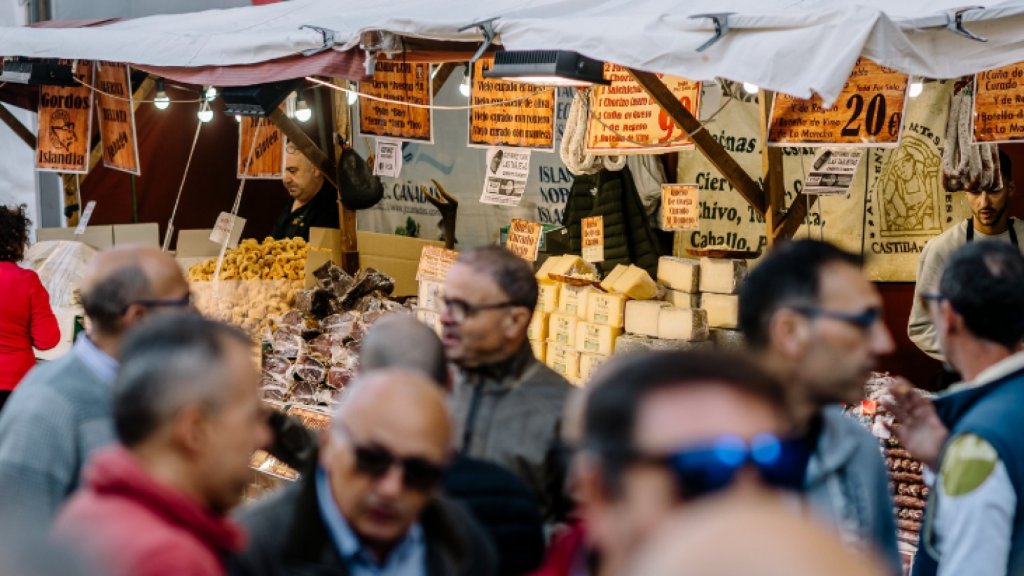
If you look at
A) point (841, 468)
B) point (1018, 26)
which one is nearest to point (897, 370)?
point (1018, 26)

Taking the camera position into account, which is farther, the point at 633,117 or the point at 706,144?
the point at 633,117

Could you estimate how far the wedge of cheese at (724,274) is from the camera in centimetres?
665

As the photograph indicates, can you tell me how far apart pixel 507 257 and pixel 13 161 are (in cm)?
1033

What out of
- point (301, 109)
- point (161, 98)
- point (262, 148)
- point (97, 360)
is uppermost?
point (161, 98)

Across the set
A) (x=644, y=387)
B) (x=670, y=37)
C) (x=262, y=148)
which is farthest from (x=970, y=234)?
(x=644, y=387)

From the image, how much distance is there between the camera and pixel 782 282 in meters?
2.80

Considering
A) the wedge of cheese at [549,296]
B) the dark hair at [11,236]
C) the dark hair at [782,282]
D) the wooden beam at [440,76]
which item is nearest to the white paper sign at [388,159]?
the wooden beam at [440,76]

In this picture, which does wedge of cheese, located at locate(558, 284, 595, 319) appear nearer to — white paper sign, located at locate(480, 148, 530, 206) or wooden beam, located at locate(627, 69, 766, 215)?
white paper sign, located at locate(480, 148, 530, 206)

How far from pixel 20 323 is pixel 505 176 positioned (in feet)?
Answer: 9.57

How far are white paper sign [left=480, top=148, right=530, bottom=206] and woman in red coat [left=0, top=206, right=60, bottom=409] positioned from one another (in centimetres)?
261

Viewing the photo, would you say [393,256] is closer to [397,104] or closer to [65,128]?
[397,104]

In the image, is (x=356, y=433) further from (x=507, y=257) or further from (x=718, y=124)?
(x=718, y=124)

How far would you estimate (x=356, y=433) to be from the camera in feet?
7.41

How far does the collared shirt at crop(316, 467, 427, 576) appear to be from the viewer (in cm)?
229
